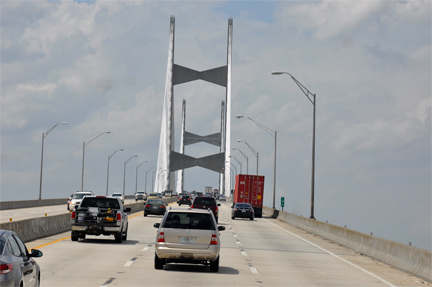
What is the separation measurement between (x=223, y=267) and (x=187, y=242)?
6.08 ft

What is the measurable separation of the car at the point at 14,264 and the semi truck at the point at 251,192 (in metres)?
47.7

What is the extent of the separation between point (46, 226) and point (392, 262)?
47.0ft

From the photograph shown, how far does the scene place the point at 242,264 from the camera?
17750mm

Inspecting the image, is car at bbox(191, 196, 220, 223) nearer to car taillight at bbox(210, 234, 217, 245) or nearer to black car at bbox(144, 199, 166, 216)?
black car at bbox(144, 199, 166, 216)

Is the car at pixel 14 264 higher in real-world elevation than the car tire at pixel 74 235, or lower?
higher

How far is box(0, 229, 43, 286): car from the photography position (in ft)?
26.0

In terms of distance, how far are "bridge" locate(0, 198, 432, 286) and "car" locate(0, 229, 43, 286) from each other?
10.5 feet

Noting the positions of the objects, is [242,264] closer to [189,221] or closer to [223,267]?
[223,267]

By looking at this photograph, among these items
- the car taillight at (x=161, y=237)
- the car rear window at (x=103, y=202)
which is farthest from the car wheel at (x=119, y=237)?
the car taillight at (x=161, y=237)

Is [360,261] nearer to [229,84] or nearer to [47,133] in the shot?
[47,133]

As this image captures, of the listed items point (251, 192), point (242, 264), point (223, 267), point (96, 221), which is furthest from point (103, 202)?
point (251, 192)

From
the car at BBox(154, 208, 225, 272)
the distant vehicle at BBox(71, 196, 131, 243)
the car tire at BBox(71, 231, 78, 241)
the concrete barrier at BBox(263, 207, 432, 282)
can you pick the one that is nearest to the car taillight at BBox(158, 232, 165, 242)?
the car at BBox(154, 208, 225, 272)

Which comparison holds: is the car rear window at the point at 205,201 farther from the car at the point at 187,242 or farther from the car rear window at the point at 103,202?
the car at the point at 187,242

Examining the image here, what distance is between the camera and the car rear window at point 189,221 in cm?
1570
